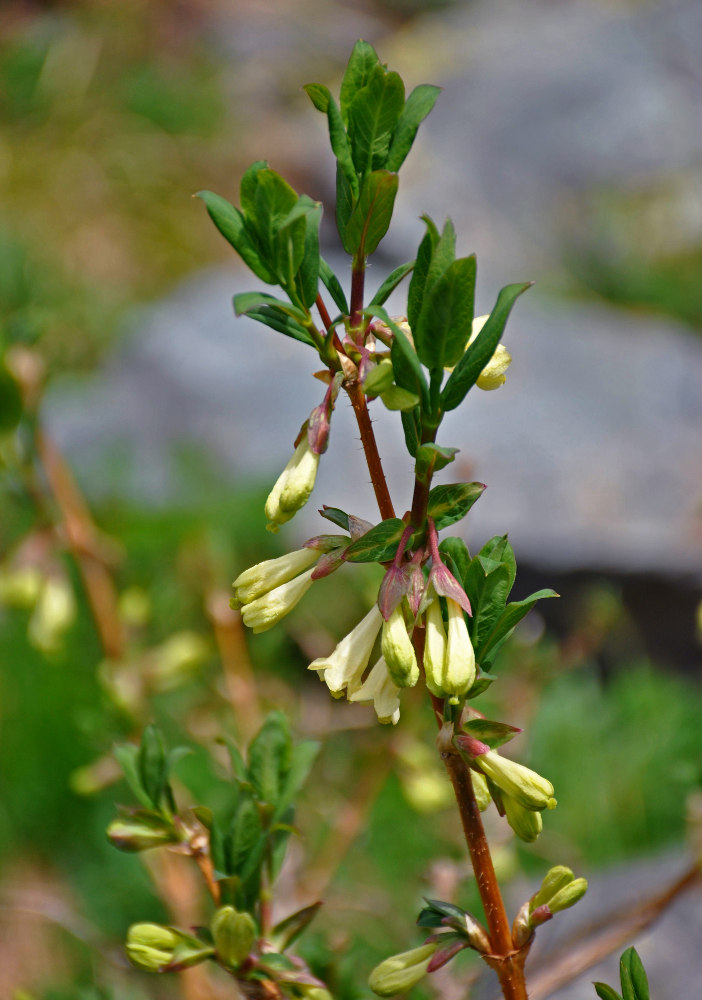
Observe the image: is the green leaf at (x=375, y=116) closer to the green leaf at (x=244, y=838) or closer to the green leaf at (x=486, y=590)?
the green leaf at (x=486, y=590)

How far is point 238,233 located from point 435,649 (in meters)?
0.24

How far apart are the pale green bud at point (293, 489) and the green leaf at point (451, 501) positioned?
66 mm

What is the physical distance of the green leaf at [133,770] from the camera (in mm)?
606

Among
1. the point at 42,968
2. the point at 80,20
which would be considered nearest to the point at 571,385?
the point at 42,968

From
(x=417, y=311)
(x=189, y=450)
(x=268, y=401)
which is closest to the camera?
(x=417, y=311)

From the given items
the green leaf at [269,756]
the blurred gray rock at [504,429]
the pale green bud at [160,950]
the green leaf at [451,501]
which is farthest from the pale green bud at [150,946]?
the blurred gray rock at [504,429]

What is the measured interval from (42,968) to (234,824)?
133 cm

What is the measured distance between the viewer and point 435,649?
1.51 ft

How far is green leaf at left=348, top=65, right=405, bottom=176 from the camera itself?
448 millimetres

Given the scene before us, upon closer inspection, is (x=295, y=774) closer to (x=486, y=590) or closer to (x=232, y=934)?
(x=232, y=934)

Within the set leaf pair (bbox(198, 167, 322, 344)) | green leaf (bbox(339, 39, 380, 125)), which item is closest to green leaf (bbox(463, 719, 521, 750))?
leaf pair (bbox(198, 167, 322, 344))

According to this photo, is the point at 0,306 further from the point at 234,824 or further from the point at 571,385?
the point at 234,824

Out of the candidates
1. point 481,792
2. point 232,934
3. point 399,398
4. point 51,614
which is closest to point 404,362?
point 399,398

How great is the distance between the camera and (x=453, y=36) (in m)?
6.24
